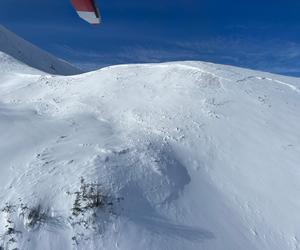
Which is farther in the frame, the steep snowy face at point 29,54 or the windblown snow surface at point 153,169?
the steep snowy face at point 29,54

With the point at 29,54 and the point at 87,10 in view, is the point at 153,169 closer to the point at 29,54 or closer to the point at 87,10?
the point at 87,10

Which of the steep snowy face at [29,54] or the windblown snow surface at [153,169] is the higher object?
the windblown snow surface at [153,169]

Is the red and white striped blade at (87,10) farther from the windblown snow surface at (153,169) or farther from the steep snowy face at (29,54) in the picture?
the steep snowy face at (29,54)

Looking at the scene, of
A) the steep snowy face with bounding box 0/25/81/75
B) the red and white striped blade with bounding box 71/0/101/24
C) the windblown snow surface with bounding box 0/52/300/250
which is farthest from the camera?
the steep snowy face with bounding box 0/25/81/75

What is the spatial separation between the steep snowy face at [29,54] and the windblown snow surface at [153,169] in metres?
34.8

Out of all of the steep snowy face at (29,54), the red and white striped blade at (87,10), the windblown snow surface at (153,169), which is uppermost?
the red and white striped blade at (87,10)

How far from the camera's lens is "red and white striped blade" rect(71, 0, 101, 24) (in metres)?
5.50

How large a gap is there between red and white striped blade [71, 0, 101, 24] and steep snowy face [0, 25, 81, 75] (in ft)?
148

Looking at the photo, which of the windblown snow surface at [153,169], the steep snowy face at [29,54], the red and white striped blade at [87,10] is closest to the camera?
the red and white striped blade at [87,10]

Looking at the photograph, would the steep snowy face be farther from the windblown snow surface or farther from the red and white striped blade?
the red and white striped blade

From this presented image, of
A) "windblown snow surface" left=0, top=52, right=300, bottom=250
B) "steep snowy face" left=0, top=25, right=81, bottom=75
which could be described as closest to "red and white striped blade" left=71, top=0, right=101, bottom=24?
"windblown snow surface" left=0, top=52, right=300, bottom=250

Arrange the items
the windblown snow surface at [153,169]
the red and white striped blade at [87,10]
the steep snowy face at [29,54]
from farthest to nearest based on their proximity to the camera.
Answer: the steep snowy face at [29,54] < the windblown snow surface at [153,169] < the red and white striped blade at [87,10]

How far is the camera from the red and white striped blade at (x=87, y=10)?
18.0 ft

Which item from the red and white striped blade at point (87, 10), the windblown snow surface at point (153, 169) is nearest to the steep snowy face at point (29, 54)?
the windblown snow surface at point (153, 169)
